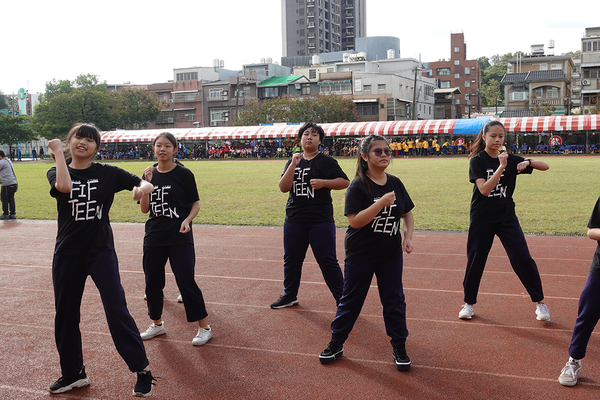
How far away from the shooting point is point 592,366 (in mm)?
4156

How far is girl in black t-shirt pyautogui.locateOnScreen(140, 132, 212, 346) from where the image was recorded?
475 cm

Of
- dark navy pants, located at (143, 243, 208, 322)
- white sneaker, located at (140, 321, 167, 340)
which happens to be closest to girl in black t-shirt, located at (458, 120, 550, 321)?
dark navy pants, located at (143, 243, 208, 322)

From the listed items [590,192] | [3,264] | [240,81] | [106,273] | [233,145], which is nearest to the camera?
[106,273]

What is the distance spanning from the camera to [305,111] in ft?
209

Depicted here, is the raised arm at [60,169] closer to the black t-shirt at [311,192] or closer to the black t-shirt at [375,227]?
the black t-shirt at [375,227]

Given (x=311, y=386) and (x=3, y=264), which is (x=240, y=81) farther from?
(x=311, y=386)

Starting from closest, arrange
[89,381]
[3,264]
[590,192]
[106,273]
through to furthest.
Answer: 1. [106,273]
2. [89,381]
3. [3,264]
4. [590,192]

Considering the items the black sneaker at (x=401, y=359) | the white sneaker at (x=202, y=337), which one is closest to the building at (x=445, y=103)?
the white sneaker at (x=202, y=337)

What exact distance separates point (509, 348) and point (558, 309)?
1404 mm

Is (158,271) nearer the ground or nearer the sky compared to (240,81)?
nearer the ground

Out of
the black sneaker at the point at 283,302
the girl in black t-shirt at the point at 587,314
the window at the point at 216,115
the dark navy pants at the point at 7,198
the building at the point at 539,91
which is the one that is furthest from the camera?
the window at the point at 216,115

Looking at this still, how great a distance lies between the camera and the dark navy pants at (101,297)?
3764 mm

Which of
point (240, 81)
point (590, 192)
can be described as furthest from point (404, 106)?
point (590, 192)

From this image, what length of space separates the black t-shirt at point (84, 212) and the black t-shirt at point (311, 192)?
2101 mm
